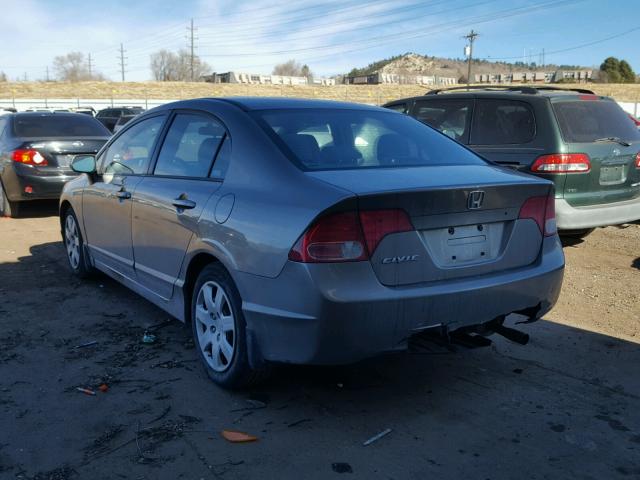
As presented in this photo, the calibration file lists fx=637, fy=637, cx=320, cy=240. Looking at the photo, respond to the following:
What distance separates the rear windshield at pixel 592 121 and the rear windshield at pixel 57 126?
6742 millimetres

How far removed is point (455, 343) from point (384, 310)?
69cm

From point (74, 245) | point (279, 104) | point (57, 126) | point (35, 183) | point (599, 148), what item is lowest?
point (74, 245)

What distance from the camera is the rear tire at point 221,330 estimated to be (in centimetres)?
345

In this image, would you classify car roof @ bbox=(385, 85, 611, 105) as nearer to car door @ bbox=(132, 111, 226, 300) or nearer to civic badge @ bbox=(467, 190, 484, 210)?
civic badge @ bbox=(467, 190, 484, 210)

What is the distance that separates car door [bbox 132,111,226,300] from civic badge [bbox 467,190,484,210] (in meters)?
1.45

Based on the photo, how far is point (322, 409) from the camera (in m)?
3.47

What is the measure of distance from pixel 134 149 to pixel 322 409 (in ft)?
8.76

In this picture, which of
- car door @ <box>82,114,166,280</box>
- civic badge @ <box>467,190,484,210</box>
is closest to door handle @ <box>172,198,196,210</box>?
car door @ <box>82,114,166,280</box>

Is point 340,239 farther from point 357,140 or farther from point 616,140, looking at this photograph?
point 616,140

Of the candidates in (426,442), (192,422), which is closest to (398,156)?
(426,442)

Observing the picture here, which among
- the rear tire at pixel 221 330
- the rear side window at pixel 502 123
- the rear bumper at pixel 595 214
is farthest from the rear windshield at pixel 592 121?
the rear tire at pixel 221 330

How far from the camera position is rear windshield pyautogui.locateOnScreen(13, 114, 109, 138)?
31.3 feet

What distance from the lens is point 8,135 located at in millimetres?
9523

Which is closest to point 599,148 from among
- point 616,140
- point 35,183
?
point 616,140
